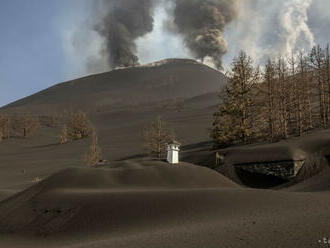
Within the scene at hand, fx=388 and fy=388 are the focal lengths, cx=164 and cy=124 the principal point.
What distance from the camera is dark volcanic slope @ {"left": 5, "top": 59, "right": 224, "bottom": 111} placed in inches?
5797

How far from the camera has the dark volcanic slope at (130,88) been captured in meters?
147

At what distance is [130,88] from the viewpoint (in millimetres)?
166125

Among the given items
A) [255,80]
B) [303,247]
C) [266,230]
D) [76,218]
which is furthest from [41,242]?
[255,80]

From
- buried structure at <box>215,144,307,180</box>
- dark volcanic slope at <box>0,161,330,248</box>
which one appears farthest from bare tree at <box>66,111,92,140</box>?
dark volcanic slope at <box>0,161,330,248</box>

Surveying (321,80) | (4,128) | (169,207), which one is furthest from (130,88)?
(169,207)

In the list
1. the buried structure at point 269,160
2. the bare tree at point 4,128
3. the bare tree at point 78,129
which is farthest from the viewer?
the bare tree at point 4,128

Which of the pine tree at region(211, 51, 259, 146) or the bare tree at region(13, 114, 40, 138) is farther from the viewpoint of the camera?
the bare tree at region(13, 114, 40, 138)

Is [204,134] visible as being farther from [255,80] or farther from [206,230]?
[206,230]

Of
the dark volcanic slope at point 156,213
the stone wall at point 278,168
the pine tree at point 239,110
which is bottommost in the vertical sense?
the dark volcanic slope at point 156,213

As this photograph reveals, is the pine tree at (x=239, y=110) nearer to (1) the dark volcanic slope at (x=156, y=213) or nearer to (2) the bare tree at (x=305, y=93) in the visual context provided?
(2) the bare tree at (x=305, y=93)

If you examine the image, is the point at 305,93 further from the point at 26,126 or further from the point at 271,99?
the point at 26,126

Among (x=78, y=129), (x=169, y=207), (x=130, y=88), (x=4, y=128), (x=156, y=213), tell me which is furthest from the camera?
(x=130, y=88)

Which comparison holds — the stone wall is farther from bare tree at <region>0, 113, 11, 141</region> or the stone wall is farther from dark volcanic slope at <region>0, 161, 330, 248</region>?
bare tree at <region>0, 113, 11, 141</region>

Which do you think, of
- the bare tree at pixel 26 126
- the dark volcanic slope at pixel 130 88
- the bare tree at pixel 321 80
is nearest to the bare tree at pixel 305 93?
the bare tree at pixel 321 80
